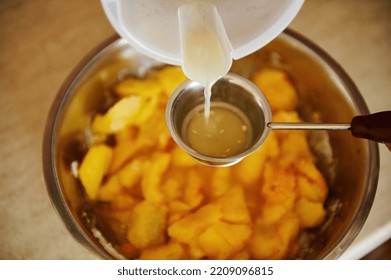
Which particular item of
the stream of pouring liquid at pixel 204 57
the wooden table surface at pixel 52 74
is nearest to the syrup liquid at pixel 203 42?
the stream of pouring liquid at pixel 204 57

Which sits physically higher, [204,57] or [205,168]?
[204,57]

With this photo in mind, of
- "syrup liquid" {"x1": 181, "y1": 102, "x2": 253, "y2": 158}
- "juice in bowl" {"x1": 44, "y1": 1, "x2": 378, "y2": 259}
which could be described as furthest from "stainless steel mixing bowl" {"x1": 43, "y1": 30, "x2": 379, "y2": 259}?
"syrup liquid" {"x1": 181, "y1": 102, "x2": 253, "y2": 158}

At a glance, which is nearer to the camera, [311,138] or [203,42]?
[203,42]

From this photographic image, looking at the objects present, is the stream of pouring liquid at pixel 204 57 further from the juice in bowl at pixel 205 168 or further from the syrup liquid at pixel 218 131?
the syrup liquid at pixel 218 131

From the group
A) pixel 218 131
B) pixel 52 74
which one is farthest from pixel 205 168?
pixel 52 74

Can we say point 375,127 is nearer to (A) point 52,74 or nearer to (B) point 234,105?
(B) point 234,105

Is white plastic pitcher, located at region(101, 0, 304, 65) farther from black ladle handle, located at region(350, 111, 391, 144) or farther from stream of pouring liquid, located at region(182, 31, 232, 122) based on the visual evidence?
black ladle handle, located at region(350, 111, 391, 144)

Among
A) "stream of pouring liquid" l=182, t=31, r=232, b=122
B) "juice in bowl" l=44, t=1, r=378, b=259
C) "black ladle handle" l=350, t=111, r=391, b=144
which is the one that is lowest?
"juice in bowl" l=44, t=1, r=378, b=259
